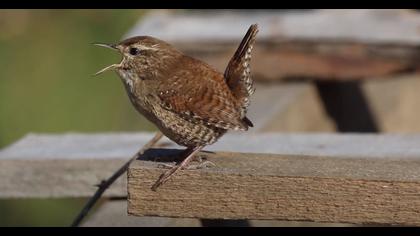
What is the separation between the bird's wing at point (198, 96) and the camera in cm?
319

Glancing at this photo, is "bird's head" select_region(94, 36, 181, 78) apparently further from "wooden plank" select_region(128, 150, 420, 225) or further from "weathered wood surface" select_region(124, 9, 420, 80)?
"weathered wood surface" select_region(124, 9, 420, 80)

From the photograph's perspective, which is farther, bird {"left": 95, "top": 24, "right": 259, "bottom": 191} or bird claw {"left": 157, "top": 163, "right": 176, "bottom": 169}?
bird {"left": 95, "top": 24, "right": 259, "bottom": 191}

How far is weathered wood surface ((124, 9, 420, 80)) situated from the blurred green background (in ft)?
3.83

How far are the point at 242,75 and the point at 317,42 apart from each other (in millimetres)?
1534

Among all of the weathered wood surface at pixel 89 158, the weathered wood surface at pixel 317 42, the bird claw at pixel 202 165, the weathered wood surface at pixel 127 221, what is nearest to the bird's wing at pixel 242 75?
the weathered wood surface at pixel 89 158

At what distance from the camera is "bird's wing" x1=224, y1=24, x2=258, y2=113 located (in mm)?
3305

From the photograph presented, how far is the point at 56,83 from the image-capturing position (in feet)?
21.5

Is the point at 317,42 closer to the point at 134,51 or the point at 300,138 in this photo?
the point at 300,138

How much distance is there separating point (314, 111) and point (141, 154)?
2.11 metres

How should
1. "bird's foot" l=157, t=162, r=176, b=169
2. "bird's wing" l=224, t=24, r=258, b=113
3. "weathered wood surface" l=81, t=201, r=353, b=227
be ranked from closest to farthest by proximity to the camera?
1. "bird's foot" l=157, t=162, r=176, b=169
2. "weathered wood surface" l=81, t=201, r=353, b=227
3. "bird's wing" l=224, t=24, r=258, b=113

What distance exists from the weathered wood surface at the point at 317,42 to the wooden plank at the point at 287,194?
2.34 meters

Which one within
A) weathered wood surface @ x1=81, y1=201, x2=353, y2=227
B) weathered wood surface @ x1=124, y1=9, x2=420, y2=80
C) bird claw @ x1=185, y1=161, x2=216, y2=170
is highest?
bird claw @ x1=185, y1=161, x2=216, y2=170

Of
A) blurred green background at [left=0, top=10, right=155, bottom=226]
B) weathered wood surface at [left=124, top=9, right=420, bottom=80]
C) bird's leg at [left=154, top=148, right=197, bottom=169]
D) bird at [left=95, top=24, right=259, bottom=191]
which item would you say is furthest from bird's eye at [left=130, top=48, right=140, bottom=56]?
blurred green background at [left=0, top=10, right=155, bottom=226]

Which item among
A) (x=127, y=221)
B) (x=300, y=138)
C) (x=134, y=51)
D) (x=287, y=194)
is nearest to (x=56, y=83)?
(x=134, y=51)
